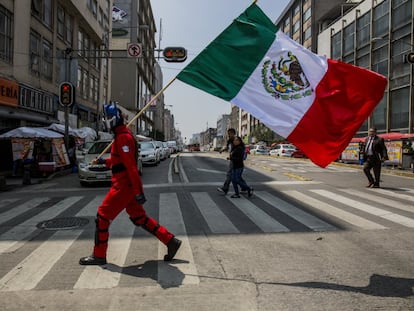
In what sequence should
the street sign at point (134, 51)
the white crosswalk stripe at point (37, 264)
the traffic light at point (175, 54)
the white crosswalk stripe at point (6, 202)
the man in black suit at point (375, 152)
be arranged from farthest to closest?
Result: the street sign at point (134, 51) → the traffic light at point (175, 54) → the man in black suit at point (375, 152) → the white crosswalk stripe at point (6, 202) → the white crosswalk stripe at point (37, 264)

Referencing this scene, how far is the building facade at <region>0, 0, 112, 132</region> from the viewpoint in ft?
64.5

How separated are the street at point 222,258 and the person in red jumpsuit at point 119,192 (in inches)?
8.0

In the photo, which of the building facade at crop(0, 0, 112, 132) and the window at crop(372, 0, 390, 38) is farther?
the window at crop(372, 0, 390, 38)

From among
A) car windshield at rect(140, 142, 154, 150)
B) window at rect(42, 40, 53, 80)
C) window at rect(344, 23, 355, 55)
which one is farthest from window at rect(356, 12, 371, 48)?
window at rect(42, 40, 53, 80)

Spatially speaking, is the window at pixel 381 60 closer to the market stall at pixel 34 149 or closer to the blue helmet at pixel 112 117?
the market stall at pixel 34 149

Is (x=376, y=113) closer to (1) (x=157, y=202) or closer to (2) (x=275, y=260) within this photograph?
(1) (x=157, y=202)

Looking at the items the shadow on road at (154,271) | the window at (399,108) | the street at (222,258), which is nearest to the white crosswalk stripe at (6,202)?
the street at (222,258)

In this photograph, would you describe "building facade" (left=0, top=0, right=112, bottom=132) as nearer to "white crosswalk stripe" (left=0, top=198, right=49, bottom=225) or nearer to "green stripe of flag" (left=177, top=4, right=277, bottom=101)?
"white crosswalk stripe" (left=0, top=198, right=49, bottom=225)

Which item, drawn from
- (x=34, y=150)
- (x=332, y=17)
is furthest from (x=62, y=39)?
(x=332, y=17)

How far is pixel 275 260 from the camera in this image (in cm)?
495

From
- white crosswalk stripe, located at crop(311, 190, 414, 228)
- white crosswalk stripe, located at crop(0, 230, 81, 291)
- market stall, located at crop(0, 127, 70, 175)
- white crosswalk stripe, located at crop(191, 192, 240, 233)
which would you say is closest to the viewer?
white crosswalk stripe, located at crop(0, 230, 81, 291)

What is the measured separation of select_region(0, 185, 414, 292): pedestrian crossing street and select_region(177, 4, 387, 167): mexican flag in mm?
2076

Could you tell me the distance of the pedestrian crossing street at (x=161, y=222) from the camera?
4398 mm

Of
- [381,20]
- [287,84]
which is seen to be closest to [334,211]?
[287,84]
